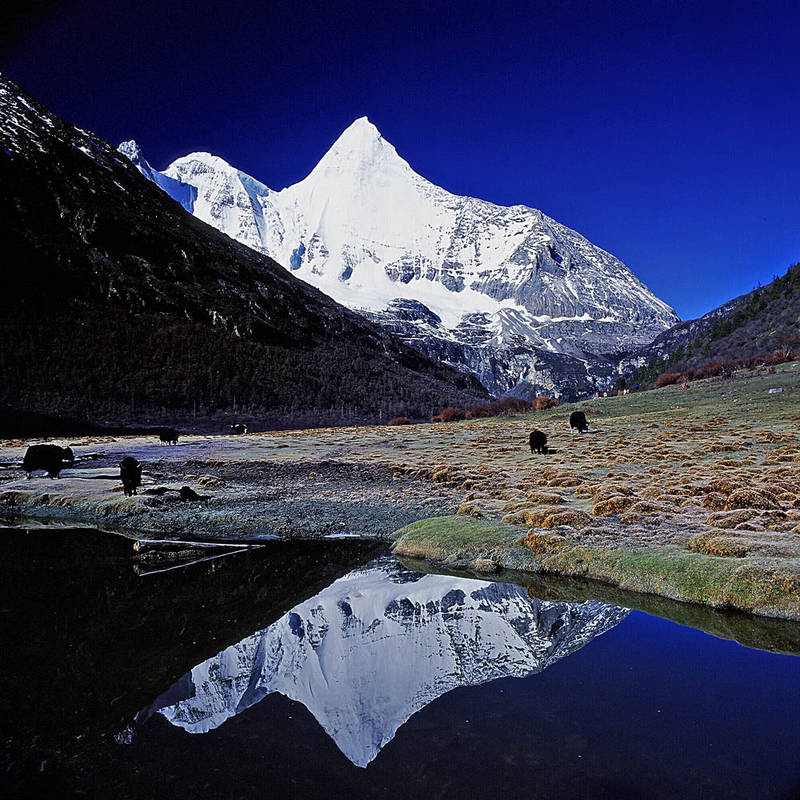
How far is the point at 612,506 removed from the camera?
→ 736 inches

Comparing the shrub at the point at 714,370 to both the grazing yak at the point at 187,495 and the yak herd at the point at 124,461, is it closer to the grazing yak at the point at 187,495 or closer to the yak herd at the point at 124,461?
the yak herd at the point at 124,461

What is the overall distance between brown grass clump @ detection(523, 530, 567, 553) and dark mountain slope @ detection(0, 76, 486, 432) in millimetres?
105661

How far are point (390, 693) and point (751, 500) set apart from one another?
47.8ft

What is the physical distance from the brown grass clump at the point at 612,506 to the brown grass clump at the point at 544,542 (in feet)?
9.62

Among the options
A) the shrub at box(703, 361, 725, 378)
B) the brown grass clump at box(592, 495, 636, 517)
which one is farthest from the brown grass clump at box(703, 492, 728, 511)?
the shrub at box(703, 361, 725, 378)

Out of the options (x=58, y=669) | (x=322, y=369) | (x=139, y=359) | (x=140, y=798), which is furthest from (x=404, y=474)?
(x=322, y=369)

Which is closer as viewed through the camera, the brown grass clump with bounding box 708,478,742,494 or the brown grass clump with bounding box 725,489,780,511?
the brown grass clump with bounding box 725,489,780,511

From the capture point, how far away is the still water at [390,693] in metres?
6.70

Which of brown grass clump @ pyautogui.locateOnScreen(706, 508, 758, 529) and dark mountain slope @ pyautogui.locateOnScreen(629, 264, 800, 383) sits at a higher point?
dark mountain slope @ pyautogui.locateOnScreen(629, 264, 800, 383)

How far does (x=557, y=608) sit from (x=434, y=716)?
503 centimetres

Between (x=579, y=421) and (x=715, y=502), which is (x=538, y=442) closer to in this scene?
(x=579, y=421)

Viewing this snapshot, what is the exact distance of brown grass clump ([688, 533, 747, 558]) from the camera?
1328cm

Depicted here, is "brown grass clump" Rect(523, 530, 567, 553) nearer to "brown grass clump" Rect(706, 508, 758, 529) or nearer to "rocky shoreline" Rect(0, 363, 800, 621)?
"rocky shoreline" Rect(0, 363, 800, 621)

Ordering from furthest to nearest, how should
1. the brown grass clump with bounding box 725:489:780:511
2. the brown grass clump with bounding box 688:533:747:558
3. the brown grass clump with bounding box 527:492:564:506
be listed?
the brown grass clump with bounding box 527:492:564:506, the brown grass clump with bounding box 725:489:780:511, the brown grass clump with bounding box 688:533:747:558
